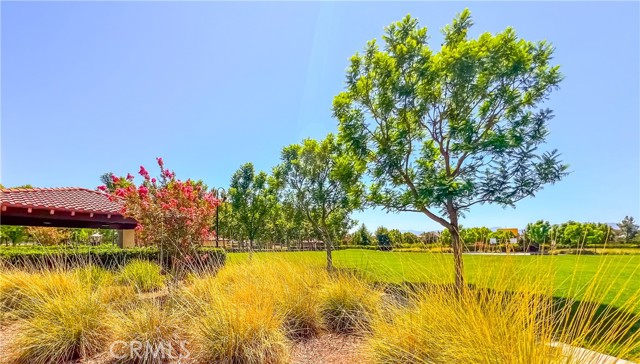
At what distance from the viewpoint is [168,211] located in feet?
22.5

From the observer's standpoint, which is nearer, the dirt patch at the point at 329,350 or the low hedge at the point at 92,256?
the dirt patch at the point at 329,350

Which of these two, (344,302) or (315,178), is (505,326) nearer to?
(344,302)

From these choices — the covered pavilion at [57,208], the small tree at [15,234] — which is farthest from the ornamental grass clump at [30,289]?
the small tree at [15,234]

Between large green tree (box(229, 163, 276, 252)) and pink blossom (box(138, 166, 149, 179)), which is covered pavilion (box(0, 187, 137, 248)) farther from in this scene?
large green tree (box(229, 163, 276, 252))

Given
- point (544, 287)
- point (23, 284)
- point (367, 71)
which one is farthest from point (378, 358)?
point (367, 71)

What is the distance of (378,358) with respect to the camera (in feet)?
10.4

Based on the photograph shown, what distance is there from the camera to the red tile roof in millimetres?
9301

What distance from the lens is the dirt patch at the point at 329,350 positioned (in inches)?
144

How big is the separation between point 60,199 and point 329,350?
1117 centimetres

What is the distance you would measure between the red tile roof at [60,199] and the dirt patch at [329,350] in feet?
26.8

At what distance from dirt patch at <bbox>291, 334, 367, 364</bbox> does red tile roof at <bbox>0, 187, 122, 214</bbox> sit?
26.8 feet

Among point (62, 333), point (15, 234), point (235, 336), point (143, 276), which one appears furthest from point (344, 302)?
point (15, 234)

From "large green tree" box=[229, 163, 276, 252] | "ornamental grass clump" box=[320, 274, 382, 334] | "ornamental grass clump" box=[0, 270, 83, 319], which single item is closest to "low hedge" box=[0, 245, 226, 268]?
"ornamental grass clump" box=[0, 270, 83, 319]

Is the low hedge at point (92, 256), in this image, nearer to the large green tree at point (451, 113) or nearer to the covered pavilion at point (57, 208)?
the covered pavilion at point (57, 208)
